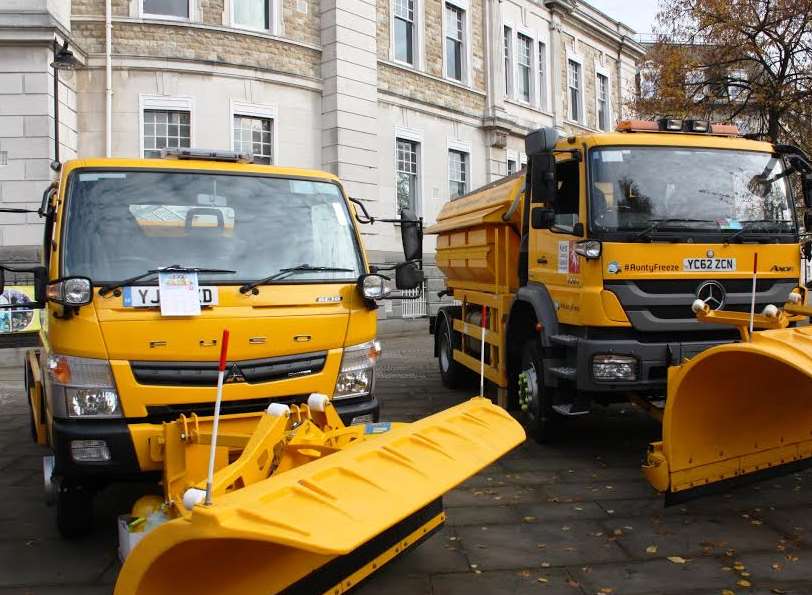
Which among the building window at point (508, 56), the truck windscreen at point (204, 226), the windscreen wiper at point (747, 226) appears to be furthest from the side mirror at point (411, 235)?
the building window at point (508, 56)

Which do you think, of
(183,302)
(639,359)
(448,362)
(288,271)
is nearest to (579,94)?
(448,362)

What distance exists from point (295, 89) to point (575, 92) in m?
14.5

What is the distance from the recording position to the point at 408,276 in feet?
18.0

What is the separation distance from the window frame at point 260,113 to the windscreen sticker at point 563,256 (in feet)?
39.0

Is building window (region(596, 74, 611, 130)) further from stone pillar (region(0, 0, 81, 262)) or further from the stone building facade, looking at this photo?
stone pillar (region(0, 0, 81, 262))

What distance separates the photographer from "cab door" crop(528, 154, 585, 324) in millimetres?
6312

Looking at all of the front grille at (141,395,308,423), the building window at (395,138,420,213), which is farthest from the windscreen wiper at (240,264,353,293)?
the building window at (395,138,420,213)

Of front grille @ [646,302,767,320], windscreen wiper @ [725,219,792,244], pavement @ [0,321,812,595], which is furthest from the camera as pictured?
windscreen wiper @ [725,219,792,244]

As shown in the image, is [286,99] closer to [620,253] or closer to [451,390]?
[451,390]

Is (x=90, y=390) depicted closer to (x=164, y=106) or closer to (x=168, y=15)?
(x=164, y=106)

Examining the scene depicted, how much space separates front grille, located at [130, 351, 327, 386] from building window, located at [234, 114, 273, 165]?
1303 centimetres

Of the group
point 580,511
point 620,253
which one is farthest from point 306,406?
point 620,253

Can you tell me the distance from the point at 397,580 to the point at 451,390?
256 inches

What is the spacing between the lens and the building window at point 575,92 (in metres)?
28.5
